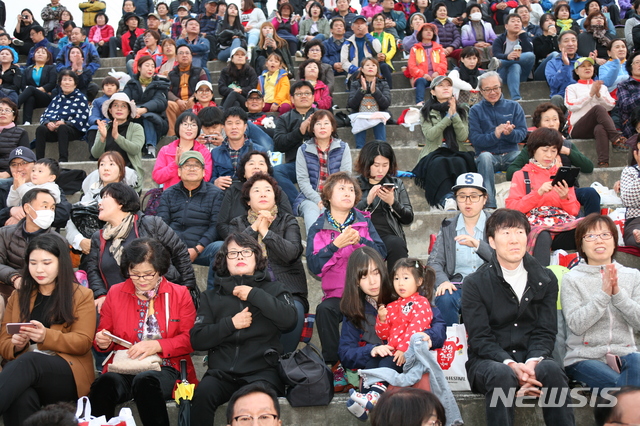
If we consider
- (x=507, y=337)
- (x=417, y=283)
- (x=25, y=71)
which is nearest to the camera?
(x=507, y=337)

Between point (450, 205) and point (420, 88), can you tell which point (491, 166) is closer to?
point (450, 205)

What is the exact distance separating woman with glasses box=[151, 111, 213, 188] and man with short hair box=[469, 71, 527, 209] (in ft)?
7.91

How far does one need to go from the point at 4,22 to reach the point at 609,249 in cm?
1237

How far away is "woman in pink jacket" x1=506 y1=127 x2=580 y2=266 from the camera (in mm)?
4316

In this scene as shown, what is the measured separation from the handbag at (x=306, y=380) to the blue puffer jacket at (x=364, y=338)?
0.17 meters

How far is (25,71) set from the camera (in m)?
9.32

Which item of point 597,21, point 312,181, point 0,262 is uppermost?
point 597,21

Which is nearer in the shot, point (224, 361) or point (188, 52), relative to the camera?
point (224, 361)

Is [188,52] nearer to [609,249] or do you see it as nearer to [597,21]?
[597,21]

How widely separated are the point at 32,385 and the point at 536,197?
11.3ft

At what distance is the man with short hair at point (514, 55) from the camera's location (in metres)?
8.37

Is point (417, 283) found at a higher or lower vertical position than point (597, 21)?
lower

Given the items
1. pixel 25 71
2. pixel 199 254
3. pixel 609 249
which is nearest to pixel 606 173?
pixel 609 249

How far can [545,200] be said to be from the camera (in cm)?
475
